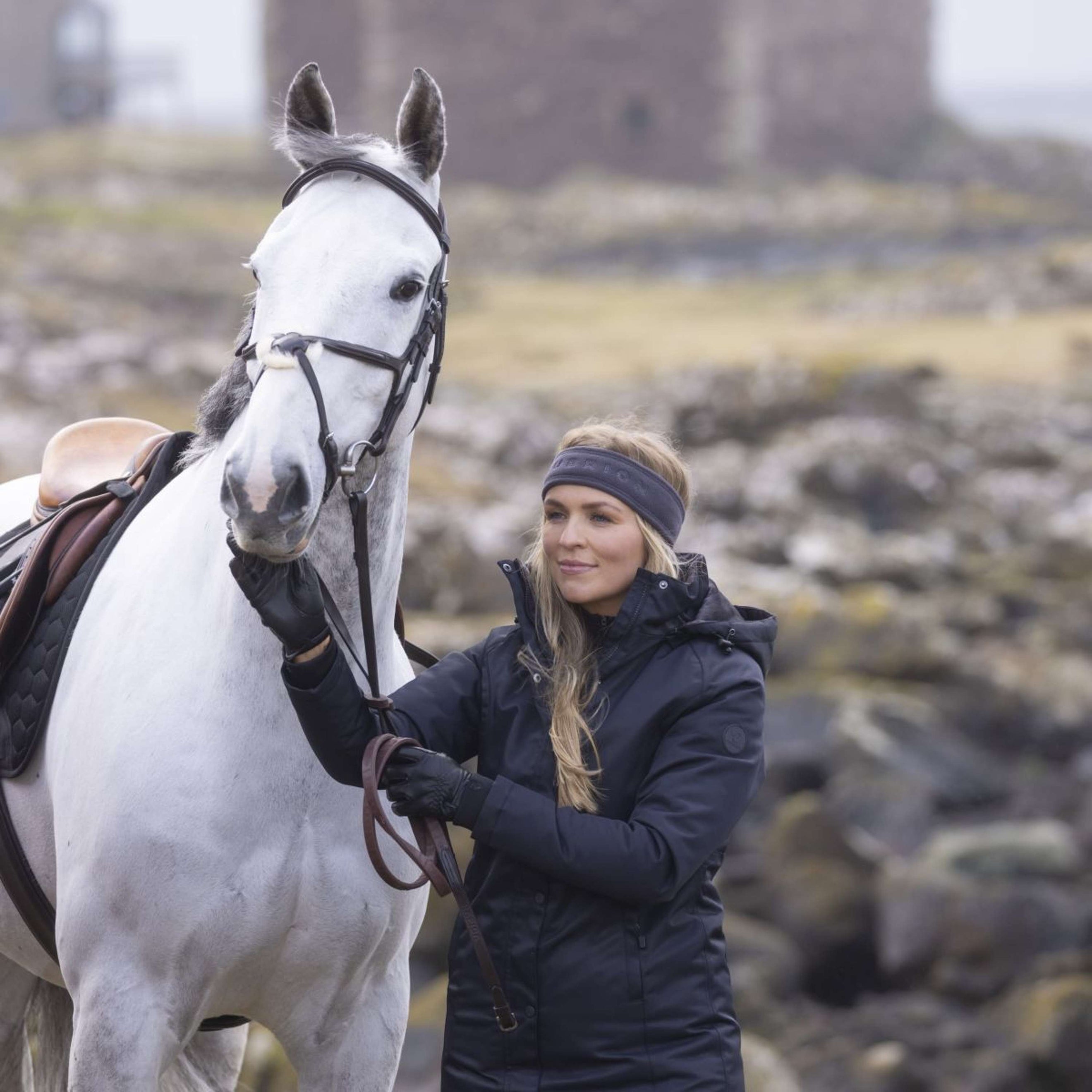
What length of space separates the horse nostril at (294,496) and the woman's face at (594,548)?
51cm

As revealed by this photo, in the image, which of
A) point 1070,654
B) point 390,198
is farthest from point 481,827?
point 1070,654

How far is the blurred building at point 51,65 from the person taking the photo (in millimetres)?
37156

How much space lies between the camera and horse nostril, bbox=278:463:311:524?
2.34 m

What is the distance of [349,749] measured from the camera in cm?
267

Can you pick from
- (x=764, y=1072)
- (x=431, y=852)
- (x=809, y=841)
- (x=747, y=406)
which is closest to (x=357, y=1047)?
(x=431, y=852)

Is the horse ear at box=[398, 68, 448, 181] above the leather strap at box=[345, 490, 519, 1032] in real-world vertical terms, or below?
above

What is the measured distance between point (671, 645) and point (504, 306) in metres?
17.3

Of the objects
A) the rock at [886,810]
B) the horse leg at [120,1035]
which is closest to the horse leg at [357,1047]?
the horse leg at [120,1035]

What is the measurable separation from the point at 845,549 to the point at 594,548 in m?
9.38

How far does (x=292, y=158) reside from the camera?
2789 millimetres

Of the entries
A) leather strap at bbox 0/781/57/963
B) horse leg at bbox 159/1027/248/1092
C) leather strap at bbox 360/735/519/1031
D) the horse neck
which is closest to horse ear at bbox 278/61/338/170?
the horse neck

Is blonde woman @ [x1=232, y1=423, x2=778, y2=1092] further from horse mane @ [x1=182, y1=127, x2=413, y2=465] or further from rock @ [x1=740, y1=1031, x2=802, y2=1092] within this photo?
rock @ [x1=740, y1=1031, x2=802, y2=1092]

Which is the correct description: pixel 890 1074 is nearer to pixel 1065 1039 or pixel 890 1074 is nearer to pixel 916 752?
pixel 1065 1039

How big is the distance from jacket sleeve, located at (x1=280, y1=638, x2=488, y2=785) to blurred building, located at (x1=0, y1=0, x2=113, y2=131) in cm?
3533
